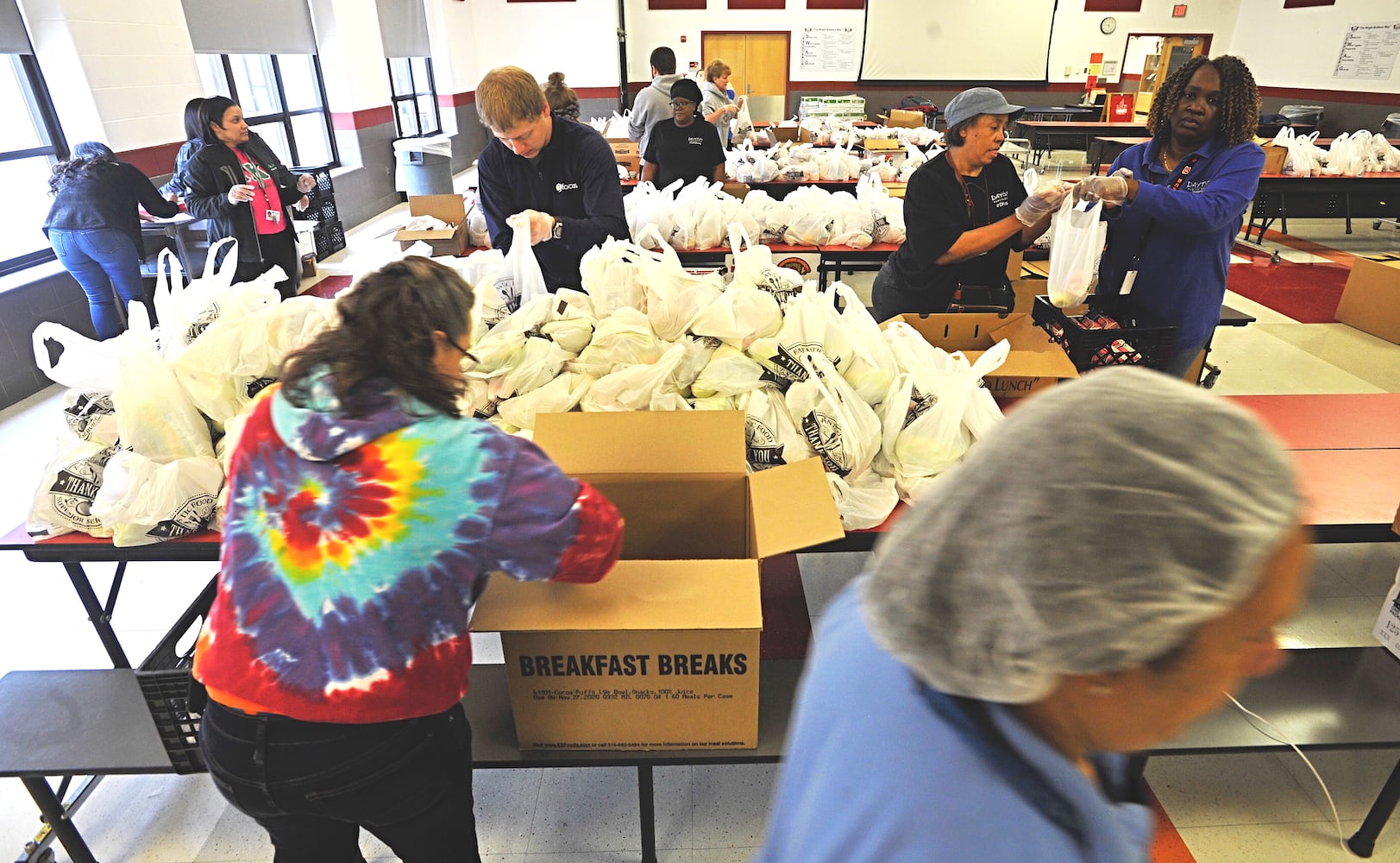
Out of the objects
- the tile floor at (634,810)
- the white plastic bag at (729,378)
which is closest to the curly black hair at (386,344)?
the white plastic bag at (729,378)

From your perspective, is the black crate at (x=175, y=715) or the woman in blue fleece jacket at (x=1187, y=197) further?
the woman in blue fleece jacket at (x=1187, y=197)

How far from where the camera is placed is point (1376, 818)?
5.93 ft

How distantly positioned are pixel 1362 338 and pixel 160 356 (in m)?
6.69

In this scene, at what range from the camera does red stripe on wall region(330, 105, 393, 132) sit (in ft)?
27.0

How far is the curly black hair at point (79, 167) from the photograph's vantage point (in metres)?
4.02

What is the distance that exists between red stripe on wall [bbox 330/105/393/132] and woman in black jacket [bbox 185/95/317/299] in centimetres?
423

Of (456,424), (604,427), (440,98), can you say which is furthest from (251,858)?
(440,98)

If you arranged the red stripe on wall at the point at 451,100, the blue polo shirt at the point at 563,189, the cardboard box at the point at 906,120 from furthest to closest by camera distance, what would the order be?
the red stripe on wall at the point at 451,100 < the cardboard box at the point at 906,120 < the blue polo shirt at the point at 563,189

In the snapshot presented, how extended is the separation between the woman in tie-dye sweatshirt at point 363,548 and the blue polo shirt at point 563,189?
170 centimetres

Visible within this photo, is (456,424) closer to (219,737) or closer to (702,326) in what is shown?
(219,737)

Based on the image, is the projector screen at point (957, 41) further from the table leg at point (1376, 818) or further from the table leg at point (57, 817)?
the table leg at point (57, 817)

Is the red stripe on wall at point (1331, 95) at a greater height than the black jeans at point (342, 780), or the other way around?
the red stripe on wall at point (1331, 95)

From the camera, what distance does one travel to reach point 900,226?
188 inches

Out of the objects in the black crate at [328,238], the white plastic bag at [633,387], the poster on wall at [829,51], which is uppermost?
the poster on wall at [829,51]
